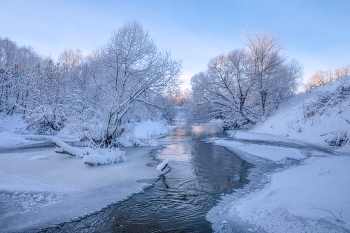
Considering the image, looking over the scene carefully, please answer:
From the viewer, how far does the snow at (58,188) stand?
3.42m

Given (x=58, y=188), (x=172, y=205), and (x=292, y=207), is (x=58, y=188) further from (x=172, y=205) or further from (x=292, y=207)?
(x=292, y=207)

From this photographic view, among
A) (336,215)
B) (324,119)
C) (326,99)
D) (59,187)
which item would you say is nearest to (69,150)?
(59,187)

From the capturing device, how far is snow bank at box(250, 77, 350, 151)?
10.1m

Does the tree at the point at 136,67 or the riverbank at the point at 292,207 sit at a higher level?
the tree at the point at 136,67

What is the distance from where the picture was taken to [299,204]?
3371mm

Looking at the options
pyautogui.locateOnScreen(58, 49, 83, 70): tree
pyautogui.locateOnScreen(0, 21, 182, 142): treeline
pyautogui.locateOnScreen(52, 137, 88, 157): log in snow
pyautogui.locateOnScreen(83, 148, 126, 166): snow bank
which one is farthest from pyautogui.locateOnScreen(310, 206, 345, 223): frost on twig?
pyautogui.locateOnScreen(58, 49, 83, 70): tree

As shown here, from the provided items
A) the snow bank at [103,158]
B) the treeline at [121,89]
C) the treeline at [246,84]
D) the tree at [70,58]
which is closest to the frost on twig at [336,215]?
the snow bank at [103,158]

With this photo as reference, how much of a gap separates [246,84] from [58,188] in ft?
66.4

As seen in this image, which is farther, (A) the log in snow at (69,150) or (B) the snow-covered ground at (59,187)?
(A) the log in snow at (69,150)

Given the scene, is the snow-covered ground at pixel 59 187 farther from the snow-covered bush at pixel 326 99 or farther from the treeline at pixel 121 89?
the snow-covered bush at pixel 326 99

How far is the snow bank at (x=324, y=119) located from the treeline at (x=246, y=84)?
6225mm

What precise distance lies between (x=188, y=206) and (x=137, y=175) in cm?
247

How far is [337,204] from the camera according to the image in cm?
306

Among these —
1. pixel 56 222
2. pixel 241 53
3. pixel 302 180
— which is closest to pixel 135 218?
pixel 56 222
